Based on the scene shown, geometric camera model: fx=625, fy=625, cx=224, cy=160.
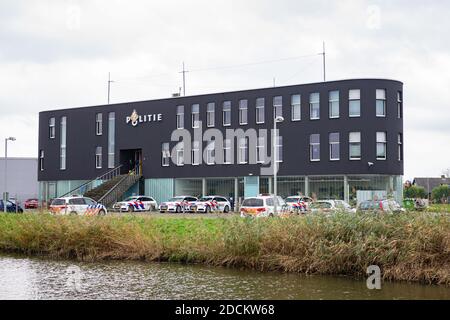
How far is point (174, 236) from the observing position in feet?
73.4

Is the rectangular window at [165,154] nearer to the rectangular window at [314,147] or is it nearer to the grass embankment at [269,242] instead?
the rectangular window at [314,147]

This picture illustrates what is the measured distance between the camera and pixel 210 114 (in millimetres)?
51875

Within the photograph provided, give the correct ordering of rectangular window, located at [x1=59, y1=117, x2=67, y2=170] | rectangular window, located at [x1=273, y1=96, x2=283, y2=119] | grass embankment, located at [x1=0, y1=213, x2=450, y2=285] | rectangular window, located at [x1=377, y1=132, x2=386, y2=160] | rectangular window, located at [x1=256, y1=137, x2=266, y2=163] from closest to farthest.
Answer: grass embankment, located at [x1=0, y1=213, x2=450, y2=285] → rectangular window, located at [x1=377, y1=132, x2=386, y2=160] → rectangular window, located at [x1=273, y1=96, x2=283, y2=119] → rectangular window, located at [x1=256, y1=137, x2=266, y2=163] → rectangular window, located at [x1=59, y1=117, x2=67, y2=170]

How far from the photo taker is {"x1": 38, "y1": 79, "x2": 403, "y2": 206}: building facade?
45375 mm

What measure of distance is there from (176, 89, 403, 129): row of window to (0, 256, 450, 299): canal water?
1117 inches

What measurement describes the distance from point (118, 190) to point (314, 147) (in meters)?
16.7

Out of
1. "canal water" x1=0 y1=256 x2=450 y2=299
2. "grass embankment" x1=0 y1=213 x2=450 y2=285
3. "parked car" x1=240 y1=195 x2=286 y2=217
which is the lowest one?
"canal water" x1=0 y1=256 x2=450 y2=299

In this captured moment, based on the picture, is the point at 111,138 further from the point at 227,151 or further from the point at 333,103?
the point at 333,103

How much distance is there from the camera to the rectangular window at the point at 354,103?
45281mm

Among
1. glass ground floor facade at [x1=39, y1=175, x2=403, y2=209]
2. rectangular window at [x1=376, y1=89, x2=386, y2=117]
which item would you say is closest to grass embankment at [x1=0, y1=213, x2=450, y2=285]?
glass ground floor facade at [x1=39, y1=175, x2=403, y2=209]

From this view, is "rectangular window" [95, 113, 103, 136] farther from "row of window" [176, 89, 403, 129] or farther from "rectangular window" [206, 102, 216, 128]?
"rectangular window" [206, 102, 216, 128]

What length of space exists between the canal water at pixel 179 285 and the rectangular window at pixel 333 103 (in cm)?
2835

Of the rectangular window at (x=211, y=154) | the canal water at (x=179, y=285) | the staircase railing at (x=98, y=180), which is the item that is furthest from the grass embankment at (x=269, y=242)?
the staircase railing at (x=98, y=180)

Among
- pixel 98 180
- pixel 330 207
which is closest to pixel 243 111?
pixel 98 180
